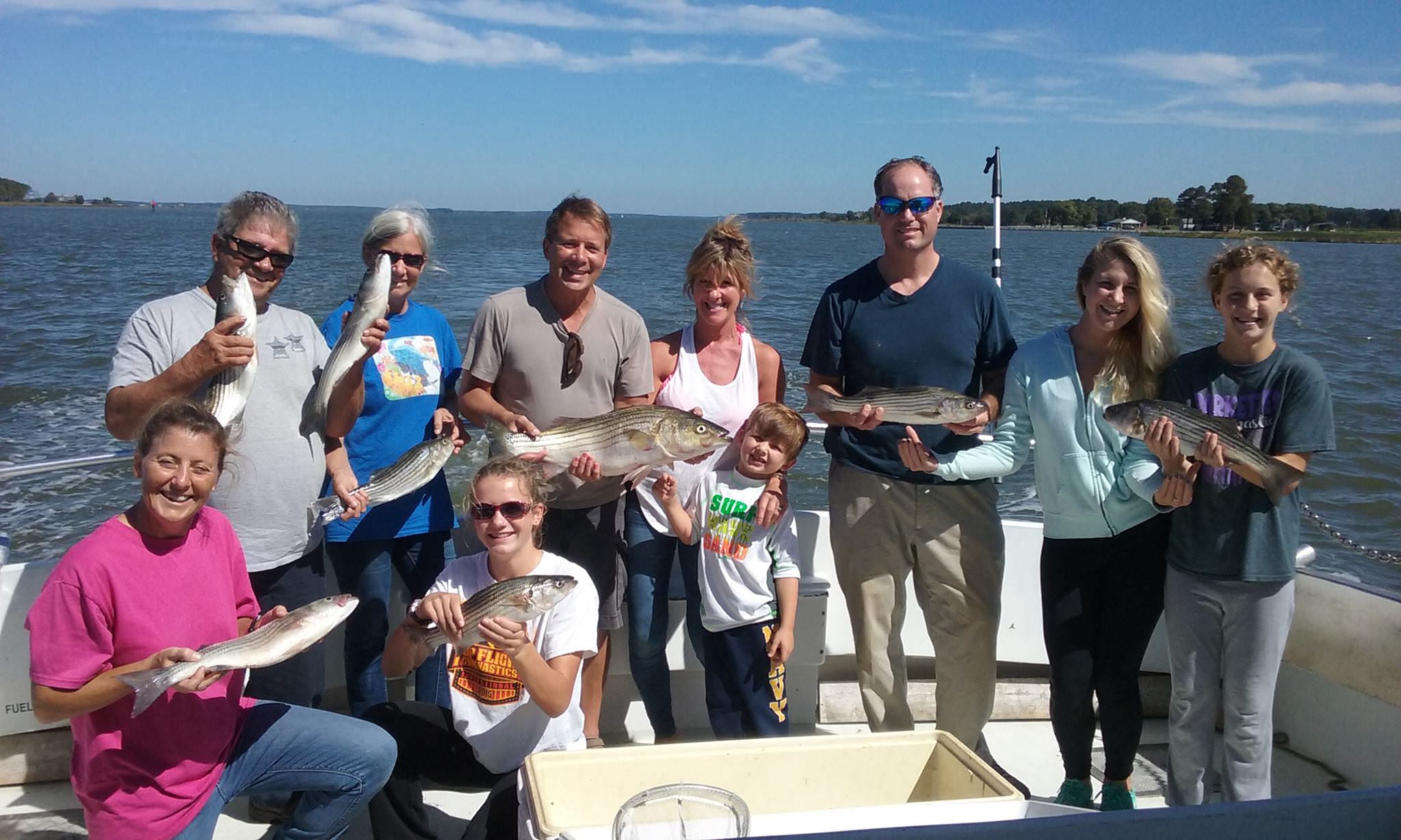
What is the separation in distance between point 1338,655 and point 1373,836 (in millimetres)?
3585

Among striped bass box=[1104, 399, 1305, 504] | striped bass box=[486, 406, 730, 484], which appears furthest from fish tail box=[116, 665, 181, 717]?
striped bass box=[1104, 399, 1305, 504]

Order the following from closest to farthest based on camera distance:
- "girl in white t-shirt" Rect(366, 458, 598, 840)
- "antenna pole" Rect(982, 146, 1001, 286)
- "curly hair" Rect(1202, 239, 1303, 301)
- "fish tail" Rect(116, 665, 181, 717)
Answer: "fish tail" Rect(116, 665, 181, 717) < "girl in white t-shirt" Rect(366, 458, 598, 840) < "curly hair" Rect(1202, 239, 1303, 301) < "antenna pole" Rect(982, 146, 1001, 286)

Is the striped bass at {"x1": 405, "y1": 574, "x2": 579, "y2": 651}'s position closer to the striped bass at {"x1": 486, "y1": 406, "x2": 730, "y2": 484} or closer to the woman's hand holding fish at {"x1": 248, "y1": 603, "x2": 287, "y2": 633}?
the woman's hand holding fish at {"x1": 248, "y1": 603, "x2": 287, "y2": 633}

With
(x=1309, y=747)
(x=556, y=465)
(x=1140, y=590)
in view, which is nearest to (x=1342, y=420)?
(x=1309, y=747)

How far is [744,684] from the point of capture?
4078 millimetres

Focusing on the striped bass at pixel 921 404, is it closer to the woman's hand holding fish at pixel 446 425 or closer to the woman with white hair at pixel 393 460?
the woman's hand holding fish at pixel 446 425

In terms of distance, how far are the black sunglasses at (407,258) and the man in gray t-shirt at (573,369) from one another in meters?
0.34

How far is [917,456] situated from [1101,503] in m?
0.71

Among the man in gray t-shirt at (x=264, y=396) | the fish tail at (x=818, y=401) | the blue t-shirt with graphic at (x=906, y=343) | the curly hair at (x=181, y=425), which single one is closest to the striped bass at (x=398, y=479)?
the man in gray t-shirt at (x=264, y=396)

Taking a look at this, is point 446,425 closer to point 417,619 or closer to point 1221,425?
point 417,619

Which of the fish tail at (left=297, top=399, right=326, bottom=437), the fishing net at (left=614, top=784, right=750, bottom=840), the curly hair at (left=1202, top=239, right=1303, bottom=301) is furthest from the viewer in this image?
the fish tail at (left=297, top=399, right=326, bottom=437)

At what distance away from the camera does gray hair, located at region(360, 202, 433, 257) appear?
4164 mm

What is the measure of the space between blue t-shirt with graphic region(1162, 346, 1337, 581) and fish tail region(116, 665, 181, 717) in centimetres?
337

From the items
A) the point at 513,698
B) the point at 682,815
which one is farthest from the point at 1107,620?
the point at 513,698
